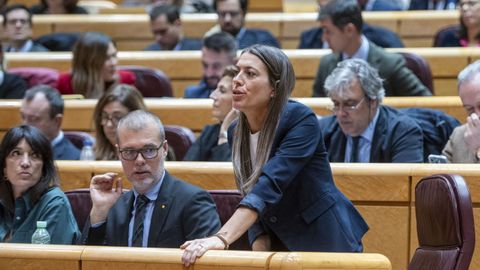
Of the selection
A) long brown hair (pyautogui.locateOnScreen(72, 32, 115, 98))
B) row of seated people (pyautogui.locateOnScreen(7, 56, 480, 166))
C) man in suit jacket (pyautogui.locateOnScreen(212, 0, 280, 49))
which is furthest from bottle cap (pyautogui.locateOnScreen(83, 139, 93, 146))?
man in suit jacket (pyautogui.locateOnScreen(212, 0, 280, 49))

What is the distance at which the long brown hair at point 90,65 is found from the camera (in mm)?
5066

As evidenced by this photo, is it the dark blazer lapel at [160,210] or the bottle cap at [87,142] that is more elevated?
the dark blazer lapel at [160,210]

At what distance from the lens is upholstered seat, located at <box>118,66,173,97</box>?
16.9 ft

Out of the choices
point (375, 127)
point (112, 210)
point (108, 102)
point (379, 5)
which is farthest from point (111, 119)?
point (379, 5)

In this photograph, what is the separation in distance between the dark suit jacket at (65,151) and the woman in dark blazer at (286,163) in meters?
1.71

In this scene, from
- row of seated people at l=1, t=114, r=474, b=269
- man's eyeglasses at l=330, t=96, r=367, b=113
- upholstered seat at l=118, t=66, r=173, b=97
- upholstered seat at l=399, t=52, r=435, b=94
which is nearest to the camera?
row of seated people at l=1, t=114, r=474, b=269

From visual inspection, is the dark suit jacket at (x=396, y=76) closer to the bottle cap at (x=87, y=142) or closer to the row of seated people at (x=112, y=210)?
the bottle cap at (x=87, y=142)

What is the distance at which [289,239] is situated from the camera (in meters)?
2.69

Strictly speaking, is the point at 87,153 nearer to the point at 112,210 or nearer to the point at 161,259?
the point at 112,210

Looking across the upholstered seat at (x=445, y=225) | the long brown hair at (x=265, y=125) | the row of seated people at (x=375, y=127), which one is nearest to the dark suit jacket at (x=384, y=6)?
the row of seated people at (x=375, y=127)

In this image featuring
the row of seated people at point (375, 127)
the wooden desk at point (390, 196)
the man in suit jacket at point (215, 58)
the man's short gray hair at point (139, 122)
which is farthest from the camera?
the man in suit jacket at point (215, 58)

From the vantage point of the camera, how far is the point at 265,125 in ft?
8.83

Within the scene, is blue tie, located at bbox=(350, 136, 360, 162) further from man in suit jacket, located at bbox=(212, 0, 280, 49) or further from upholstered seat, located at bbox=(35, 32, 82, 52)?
upholstered seat, located at bbox=(35, 32, 82, 52)

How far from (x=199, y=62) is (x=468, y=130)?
7.42ft
